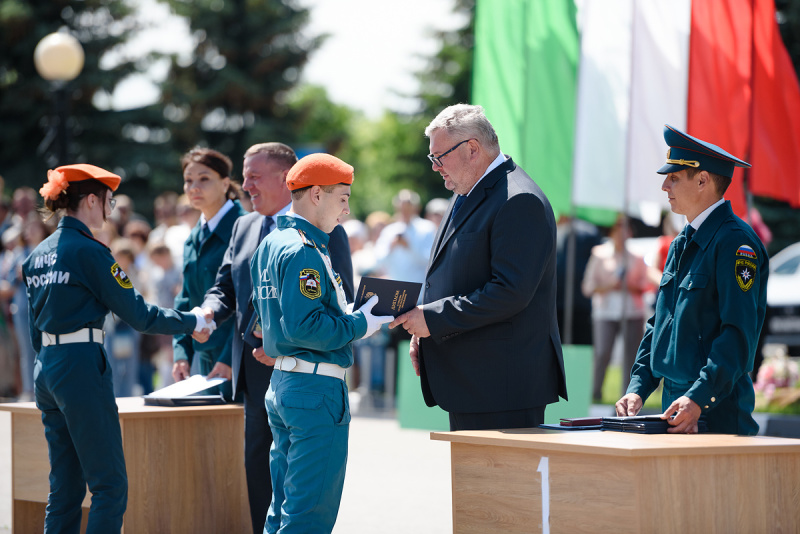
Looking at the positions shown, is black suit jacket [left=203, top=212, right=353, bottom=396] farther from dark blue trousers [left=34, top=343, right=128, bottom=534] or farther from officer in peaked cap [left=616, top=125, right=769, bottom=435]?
officer in peaked cap [left=616, top=125, right=769, bottom=435]

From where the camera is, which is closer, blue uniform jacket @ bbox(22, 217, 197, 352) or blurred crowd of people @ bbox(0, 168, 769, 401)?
blue uniform jacket @ bbox(22, 217, 197, 352)

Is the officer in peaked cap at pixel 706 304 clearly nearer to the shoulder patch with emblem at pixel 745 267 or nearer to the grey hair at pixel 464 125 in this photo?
the shoulder patch with emblem at pixel 745 267

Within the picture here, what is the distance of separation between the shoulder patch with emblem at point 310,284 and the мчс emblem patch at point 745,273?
1706mm

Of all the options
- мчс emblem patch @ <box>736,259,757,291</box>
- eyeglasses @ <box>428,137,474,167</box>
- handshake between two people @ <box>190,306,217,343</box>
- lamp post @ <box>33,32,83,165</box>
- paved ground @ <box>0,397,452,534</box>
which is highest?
lamp post @ <box>33,32,83,165</box>

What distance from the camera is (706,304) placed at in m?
4.29

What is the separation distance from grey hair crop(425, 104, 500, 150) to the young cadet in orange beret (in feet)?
1.76

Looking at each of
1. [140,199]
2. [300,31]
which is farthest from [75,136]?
[300,31]

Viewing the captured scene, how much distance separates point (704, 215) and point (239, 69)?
1261 inches

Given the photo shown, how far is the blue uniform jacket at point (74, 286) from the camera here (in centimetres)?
484

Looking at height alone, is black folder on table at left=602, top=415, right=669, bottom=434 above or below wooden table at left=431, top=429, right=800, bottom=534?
above

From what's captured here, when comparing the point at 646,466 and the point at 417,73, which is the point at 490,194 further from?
the point at 417,73

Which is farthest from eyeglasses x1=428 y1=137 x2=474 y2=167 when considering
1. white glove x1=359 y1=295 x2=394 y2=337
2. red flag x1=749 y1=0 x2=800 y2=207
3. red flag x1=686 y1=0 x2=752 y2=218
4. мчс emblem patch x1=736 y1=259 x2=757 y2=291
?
red flag x1=749 y1=0 x2=800 y2=207

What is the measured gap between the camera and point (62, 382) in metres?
4.79

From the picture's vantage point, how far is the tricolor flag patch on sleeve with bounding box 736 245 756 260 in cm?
421
